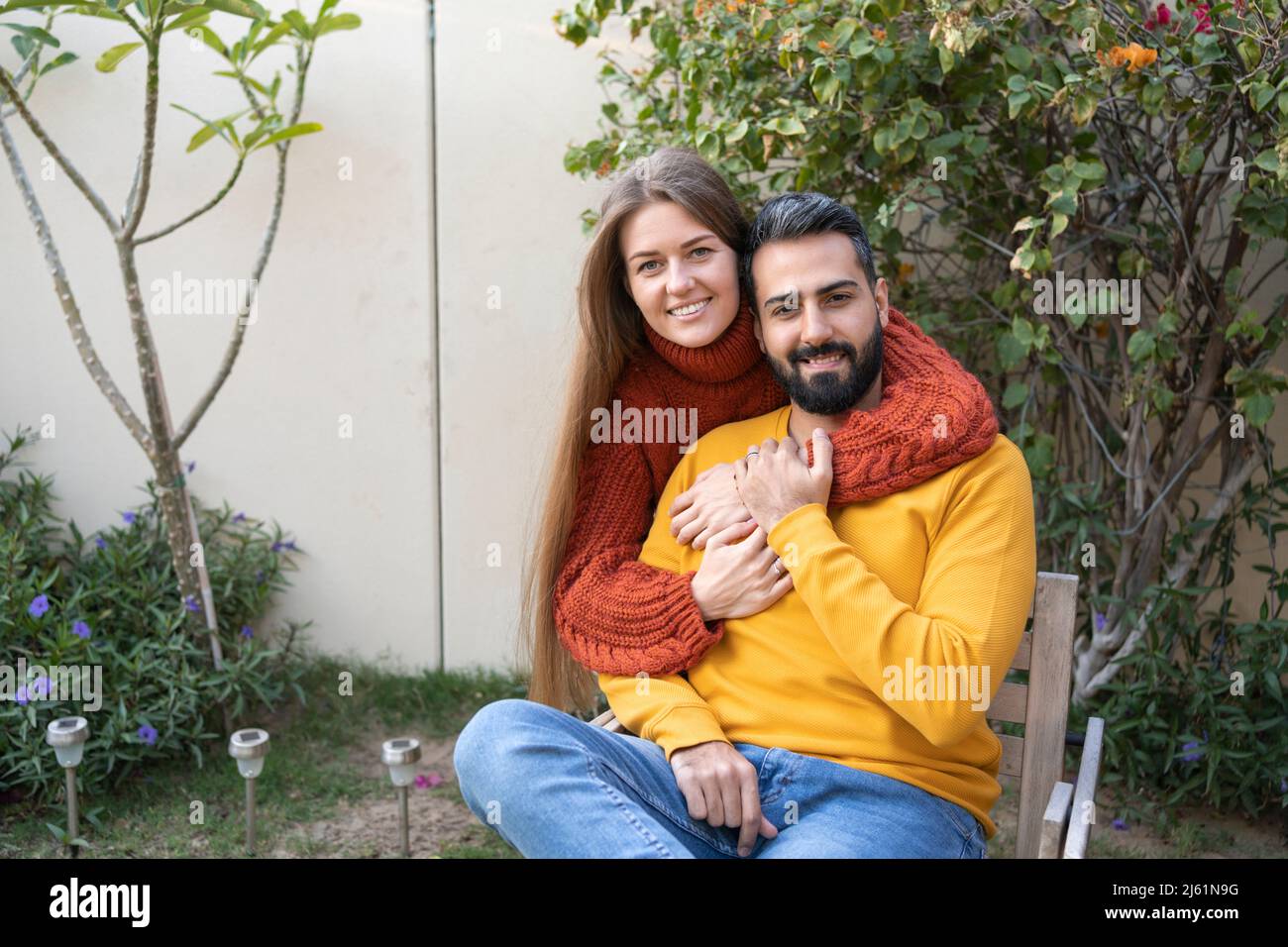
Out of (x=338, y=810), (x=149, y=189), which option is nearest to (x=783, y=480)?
(x=338, y=810)

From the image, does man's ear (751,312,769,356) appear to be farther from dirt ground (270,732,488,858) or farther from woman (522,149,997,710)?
dirt ground (270,732,488,858)

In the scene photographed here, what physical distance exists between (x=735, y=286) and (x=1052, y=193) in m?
0.98

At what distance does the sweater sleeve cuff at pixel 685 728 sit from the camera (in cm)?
194

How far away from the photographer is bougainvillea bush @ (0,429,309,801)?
325 cm

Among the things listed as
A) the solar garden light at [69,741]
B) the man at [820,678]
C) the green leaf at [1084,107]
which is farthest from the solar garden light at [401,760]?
the green leaf at [1084,107]

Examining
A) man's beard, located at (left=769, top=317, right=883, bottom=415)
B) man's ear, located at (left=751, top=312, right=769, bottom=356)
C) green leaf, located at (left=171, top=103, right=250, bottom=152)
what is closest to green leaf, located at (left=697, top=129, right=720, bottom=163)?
man's ear, located at (left=751, top=312, right=769, bottom=356)

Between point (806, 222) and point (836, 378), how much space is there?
281 mm

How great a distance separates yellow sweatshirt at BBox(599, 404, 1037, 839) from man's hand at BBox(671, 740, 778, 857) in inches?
2.1

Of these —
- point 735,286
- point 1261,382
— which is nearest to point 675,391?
point 735,286

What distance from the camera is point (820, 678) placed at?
76.0 inches

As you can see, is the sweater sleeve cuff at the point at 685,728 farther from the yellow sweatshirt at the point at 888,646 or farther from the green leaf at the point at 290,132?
the green leaf at the point at 290,132
